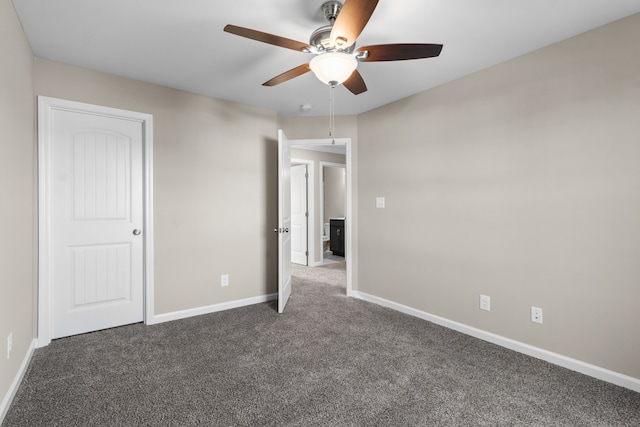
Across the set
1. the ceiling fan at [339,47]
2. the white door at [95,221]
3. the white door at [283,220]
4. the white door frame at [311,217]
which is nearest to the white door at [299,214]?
the white door frame at [311,217]

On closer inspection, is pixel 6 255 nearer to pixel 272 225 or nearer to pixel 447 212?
pixel 272 225

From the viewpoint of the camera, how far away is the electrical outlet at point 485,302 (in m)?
2.75

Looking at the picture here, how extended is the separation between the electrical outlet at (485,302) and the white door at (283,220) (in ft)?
6.18

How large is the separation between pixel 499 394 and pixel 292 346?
146 centimetres

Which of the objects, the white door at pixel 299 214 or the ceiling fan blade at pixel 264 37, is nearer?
the ceiling fan blade at pixel 264 37

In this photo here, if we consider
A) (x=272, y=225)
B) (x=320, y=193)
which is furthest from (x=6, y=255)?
(x=320, y=193)

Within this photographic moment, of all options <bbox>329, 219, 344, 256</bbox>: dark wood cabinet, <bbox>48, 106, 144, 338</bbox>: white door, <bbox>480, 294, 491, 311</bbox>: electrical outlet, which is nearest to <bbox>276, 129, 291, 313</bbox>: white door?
<bbox>48, 106, 144, 338</bbox>: white door

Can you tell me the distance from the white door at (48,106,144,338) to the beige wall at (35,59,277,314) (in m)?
0.18

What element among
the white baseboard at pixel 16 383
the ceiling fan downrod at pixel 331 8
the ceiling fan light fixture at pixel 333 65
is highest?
the ceiling fan downrod at pixel 331 8

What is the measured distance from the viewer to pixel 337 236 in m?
7.04

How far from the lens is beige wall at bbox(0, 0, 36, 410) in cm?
175

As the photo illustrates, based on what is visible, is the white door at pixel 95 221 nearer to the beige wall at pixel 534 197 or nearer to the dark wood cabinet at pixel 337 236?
the beige wall at pixel 534 197

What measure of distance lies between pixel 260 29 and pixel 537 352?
120 inches

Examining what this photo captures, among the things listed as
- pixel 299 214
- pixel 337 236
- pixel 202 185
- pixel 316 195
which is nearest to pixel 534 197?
pixel 202 185
